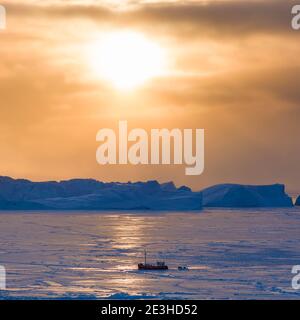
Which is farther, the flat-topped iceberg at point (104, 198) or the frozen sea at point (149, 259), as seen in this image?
the flat-topped iceberg at point (104, 198)

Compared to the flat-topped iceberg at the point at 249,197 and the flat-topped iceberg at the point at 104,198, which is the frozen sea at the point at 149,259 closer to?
the flat-topped iceberg at the point at 104,198

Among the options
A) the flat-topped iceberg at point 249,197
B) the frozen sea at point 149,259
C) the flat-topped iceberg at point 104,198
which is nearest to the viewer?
the frozen sea at point 149,259

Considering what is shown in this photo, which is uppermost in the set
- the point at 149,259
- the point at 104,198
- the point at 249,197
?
the point at 249,197

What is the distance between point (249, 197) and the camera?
92562 millimetres

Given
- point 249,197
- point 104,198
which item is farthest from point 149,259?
point 249,197

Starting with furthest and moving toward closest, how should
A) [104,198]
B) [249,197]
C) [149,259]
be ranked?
1. [249,197]
2. [104,198]
3. [149,259]

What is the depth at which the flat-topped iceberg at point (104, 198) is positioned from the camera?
81.4 meters

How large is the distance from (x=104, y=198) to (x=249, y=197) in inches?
780

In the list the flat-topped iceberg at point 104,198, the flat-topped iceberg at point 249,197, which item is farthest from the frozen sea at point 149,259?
the flat-topped iceberg at point 249,197

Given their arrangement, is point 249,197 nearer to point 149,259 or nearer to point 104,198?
point 104,198

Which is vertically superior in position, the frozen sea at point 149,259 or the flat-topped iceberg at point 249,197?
the flat-topped iceberg at point 249,197

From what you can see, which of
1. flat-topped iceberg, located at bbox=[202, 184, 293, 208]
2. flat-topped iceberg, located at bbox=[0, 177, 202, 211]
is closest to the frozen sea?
flat-topped iceberg, located at bbox=[0, 177, 202, 211]

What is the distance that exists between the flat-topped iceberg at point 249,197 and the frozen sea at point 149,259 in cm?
4894
